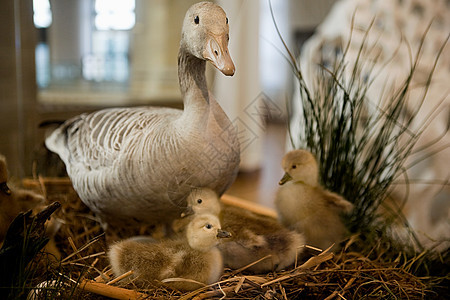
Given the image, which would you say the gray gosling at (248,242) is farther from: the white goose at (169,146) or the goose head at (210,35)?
the goose head at (210,35)

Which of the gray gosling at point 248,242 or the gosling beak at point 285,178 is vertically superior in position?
the gosling beak at point 285,178

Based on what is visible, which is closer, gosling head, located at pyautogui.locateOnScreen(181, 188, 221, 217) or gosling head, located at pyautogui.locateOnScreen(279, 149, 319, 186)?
gosling head, located at pyautogui.locateOnScreen(181, 188, 221, 217)

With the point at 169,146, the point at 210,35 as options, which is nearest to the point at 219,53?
the point at 210,35

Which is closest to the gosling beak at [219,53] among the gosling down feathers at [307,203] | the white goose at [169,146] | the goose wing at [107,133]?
the white goose at [169,146]

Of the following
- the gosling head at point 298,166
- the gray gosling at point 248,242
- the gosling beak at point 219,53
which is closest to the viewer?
the gosling beak at point 219,53

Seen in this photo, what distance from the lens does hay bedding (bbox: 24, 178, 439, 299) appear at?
2.47 ft

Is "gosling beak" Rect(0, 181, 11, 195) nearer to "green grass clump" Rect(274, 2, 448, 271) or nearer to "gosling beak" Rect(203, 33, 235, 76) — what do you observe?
"gosling beak" Rect(203, 33, 235, 76)

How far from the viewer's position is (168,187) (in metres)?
0.85

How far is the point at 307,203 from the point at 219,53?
0.39 meters

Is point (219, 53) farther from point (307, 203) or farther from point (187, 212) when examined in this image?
point (307, 203)

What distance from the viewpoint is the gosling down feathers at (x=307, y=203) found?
37.0 inches

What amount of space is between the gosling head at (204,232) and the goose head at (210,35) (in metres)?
0.24

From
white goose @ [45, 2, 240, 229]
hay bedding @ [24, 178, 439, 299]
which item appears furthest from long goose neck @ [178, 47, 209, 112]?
hay bedding @ [24, 178, 439, 299]

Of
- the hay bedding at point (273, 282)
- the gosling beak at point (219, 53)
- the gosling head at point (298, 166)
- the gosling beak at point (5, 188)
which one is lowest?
the hay bedding at point (273, 282)
